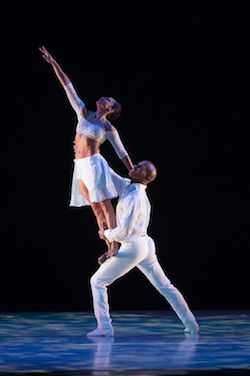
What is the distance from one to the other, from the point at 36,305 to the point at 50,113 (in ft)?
5.90

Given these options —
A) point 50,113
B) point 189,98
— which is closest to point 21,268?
point 50,113

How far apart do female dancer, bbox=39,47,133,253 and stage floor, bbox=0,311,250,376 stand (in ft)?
2.50

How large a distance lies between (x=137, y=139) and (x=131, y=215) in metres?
2.51

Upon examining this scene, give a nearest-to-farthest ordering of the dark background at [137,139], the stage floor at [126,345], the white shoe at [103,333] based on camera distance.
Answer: the stage floor at [126,345] < the white shoe at [103,333] < the dark background at [137,139]

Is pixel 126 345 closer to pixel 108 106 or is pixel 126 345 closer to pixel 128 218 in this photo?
pixel 128 218

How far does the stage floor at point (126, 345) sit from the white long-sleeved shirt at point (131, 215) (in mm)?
704

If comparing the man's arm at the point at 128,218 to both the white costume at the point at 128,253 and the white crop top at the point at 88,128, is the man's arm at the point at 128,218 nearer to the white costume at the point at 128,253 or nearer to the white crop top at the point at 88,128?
the white costume at the point at 128,253

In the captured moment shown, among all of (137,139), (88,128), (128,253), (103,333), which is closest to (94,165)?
(88,128)

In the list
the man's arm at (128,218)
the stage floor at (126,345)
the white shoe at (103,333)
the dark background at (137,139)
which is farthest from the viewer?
the dark background at (137,139)

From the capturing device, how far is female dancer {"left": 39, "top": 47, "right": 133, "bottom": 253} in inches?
266

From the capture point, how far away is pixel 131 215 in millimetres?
6488

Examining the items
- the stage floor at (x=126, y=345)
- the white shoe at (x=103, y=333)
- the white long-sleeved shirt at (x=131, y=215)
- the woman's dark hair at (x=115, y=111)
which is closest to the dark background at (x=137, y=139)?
the stage floor at (x=126, y=345)

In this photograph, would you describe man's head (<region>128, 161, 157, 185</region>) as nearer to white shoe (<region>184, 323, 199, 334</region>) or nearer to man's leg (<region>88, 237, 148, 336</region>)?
man's leg (<region>88, 237, 148, 336</region>)

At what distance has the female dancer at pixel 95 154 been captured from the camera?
6746 millimetres
